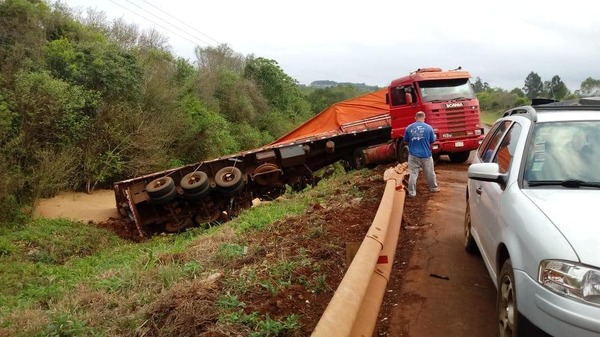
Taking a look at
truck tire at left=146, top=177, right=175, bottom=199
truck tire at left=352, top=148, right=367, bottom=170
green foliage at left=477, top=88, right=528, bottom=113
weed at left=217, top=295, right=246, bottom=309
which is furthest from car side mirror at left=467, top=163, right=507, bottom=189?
green foliage at left=477, top=88, right=528, bottom=113

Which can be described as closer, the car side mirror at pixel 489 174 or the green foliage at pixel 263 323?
the green foliage at pixel 263 323

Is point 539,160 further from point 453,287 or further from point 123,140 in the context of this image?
point 123,140

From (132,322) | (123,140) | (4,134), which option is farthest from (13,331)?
(123,140)

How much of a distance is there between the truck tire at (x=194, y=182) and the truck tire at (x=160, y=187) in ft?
1.07

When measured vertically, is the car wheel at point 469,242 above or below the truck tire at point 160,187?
below

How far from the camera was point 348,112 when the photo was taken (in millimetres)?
18469

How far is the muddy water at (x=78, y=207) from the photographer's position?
48.6 ft

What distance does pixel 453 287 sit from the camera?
473 centimetres

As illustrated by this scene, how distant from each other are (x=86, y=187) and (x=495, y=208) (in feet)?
55.5

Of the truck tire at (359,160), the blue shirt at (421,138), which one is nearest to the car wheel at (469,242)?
the blue shirt at (421,138)

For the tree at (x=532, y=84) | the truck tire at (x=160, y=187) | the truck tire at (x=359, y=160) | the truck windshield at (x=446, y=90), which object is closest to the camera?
the truck tire at (x=160, y=187)

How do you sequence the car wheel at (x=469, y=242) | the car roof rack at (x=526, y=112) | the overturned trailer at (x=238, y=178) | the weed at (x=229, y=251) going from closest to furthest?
the car roof rack at (x=526, y=112)
the weed at (x=229, y=251)
the car wheel at (x=469, y=242)
the overturned trailer at (x=238, y=178)

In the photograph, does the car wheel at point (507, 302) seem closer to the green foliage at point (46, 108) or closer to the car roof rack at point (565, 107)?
the car roof rack at point (565, 107)

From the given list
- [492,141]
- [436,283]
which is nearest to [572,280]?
[436,283]
